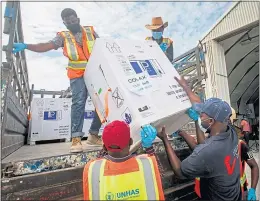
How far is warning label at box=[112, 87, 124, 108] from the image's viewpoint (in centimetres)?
189

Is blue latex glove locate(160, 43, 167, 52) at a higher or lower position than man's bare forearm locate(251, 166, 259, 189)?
higher

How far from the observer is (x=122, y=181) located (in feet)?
4.59

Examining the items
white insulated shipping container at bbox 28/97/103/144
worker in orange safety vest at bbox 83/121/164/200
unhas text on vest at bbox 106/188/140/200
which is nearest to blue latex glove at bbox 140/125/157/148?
worker in orange safety vest at bbox 83/121/164/200

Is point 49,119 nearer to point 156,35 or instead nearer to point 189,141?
point 156,35

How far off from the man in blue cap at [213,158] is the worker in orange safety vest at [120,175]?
580 mm

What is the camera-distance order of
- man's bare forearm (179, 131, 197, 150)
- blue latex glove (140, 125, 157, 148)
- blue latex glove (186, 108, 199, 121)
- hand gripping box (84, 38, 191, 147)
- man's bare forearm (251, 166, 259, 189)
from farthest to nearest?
man's bare forearm (251, 166, 259, 189) → man's bare forearm (179, 131, 197, 150) → blue latex glove (186, 108, 199, 121) → hand gripping box (84, 38, 191, 147) → blue latex glove (140, 125, 157, 148)

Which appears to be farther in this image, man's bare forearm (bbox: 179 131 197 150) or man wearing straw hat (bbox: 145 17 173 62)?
man wearing straw hat (bbox: 145 17 173 62)

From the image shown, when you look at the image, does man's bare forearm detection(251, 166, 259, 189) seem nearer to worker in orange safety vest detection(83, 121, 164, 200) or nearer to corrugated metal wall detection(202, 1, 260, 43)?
worker in orange safety vest detection(83, 121, 164, 200)

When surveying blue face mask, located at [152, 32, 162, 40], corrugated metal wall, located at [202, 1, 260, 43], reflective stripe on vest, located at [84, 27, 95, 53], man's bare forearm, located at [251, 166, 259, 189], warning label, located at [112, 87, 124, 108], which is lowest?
man's bare forearm, located at [251, 166, 259, 189]

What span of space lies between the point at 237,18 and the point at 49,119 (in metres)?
6.35

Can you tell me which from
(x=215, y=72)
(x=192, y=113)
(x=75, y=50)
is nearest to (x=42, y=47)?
(x=75, y=50)

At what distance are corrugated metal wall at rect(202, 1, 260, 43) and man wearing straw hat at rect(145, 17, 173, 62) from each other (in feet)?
15.4

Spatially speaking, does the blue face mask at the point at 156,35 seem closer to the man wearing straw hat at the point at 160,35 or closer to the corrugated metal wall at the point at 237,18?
the man wearing straw hat at the point at 160,35

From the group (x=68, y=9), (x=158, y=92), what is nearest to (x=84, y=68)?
(x=68, y=9)
